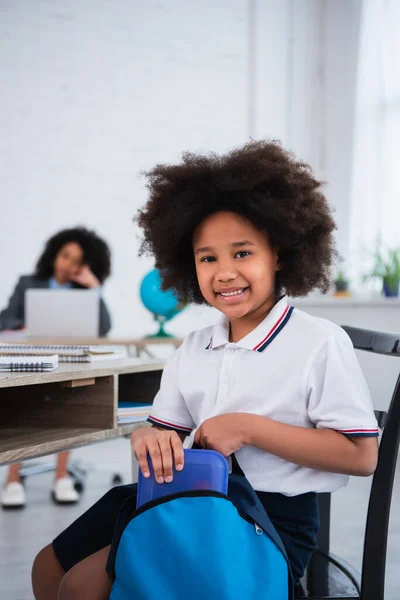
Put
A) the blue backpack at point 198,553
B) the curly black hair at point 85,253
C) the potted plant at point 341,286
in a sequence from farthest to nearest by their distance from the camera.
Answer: the potted plant at point 341,286, the curly black hair at point 85,253, the blue backpack at point 198,553

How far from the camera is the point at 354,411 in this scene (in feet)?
3.65

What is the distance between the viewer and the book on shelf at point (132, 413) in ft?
5.29

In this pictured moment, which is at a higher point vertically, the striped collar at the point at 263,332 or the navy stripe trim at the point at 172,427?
the striped collar at the point at 263,332

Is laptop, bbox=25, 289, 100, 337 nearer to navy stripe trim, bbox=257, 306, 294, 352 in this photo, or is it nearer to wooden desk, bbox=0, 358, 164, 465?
wooden desk, bbox=0, 358, 164, 465

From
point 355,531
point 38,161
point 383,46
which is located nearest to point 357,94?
point 383,46

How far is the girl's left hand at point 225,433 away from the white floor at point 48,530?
60 cm

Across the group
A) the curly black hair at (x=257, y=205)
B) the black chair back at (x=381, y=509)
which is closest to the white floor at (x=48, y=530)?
the black chair back at (x=381, y=509)

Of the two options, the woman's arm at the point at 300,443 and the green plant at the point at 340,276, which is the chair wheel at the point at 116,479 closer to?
the green plant at the point at 340,276

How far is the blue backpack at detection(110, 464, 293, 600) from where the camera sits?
3.15ft

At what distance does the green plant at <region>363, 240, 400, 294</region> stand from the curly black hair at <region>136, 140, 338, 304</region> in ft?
10.8

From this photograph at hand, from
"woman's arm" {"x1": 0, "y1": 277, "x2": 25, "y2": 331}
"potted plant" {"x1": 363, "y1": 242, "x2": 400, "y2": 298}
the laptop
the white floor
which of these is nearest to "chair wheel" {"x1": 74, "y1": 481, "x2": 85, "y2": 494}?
the white floor

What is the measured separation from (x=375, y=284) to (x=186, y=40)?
2.44 meters

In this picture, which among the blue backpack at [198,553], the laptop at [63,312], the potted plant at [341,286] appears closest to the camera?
the blue backpack at [198,553]

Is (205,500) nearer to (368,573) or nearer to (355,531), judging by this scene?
(368,573)
